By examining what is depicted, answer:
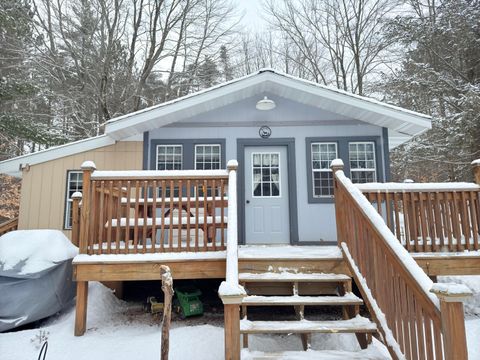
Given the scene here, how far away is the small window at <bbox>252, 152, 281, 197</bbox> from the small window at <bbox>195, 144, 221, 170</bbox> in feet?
2.36

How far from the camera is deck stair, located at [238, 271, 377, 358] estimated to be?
2.85 metres

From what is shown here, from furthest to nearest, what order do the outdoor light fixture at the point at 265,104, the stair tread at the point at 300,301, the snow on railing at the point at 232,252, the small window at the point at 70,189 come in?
the small window at the point at 70,189 → the outdoor light fixture at the point at 265,104 → the stair tread at the point at 300,301 → the snow on railing at the point at 232,252

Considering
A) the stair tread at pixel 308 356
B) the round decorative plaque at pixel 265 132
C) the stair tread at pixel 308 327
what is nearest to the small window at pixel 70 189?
the round decorative plaque at pixel 265 132

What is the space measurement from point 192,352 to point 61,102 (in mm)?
11458

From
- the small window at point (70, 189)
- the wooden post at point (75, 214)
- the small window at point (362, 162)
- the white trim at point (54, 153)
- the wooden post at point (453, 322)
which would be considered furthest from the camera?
the small window at point (70, 189)

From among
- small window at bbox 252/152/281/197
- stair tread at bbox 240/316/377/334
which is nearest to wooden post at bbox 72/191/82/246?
small window at bbox 252/152/281/197

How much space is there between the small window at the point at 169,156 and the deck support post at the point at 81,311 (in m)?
2.87

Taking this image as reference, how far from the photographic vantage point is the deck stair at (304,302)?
2.85 metres

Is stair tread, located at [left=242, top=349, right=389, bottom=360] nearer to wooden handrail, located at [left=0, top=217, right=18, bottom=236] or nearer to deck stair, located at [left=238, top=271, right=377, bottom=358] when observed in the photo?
deck stair, located at [left=238, top=271, right=377, bottom=358]

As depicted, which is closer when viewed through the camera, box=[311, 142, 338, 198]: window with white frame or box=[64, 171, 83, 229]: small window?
box=[311, 142, 338, 198]: window with white frame

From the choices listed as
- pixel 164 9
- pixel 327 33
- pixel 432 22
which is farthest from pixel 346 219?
pixel 327 33

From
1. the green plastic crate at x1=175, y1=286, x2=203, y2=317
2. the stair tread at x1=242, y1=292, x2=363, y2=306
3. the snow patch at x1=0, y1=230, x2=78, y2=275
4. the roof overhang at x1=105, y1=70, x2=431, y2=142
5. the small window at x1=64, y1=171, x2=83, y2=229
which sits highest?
the roof overhang at x1=105, y1=70, x2=431, y2=142

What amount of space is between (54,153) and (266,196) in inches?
168

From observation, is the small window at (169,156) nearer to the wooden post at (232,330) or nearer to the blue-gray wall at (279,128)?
the blue-gray wall at (279,128)
